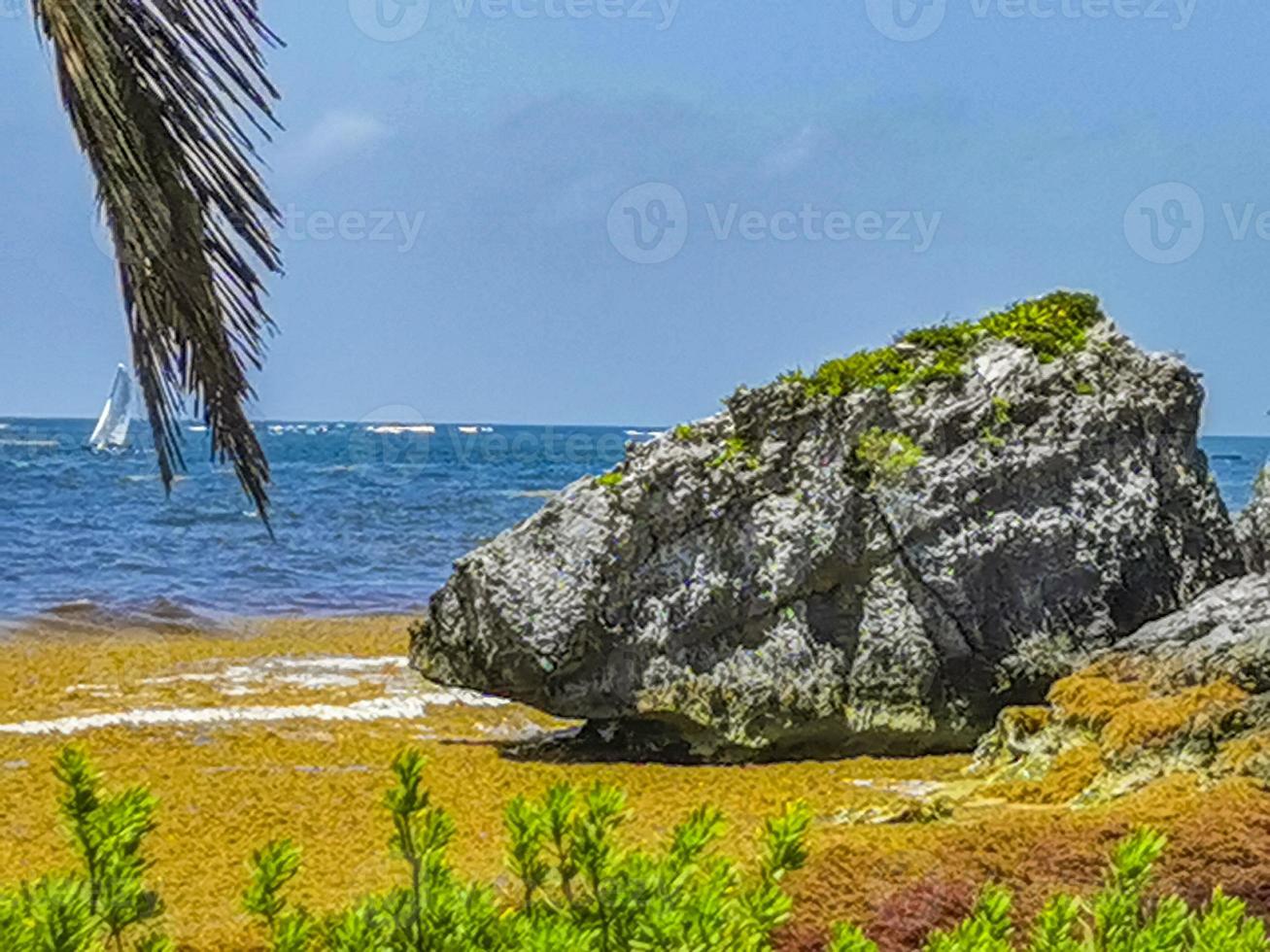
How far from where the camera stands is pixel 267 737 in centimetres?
966

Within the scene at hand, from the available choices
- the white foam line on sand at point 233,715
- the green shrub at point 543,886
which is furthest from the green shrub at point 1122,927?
the white foam line on sand at point 233,715

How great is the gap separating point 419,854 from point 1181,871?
256cm

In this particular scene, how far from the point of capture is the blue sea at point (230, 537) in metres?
19.7

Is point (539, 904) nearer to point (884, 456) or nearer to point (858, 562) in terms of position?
point (858, 562)

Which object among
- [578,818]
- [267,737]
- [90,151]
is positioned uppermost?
[90,151]

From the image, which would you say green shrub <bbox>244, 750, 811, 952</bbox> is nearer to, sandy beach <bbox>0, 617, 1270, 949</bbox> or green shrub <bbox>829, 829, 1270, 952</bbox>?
green shrub <bbox>829, 829, 1270, 952</bbox>

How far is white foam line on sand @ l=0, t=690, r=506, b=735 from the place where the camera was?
1027 centimetres

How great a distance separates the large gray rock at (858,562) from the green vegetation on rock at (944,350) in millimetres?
70

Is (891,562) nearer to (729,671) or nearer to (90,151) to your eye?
(729,671)

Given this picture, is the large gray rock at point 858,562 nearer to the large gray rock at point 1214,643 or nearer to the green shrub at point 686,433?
the green shrub at point 686,433

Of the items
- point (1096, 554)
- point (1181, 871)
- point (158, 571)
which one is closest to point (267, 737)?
point (1096, 554)

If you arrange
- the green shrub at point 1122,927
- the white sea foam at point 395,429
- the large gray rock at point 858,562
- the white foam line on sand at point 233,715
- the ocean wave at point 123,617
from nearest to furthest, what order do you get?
the green shrub at point 1122,927 → the large gray rock at point 858,562 → the white foam line on sand at point 233,715 → the ocean wave at point 123,617 → the white sea foam at point 395,429

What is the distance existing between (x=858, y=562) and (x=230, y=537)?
77.0ft

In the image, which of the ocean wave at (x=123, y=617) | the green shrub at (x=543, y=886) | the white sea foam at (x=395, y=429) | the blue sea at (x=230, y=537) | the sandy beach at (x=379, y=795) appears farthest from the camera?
the white sea foam at (x=395, y=429)
